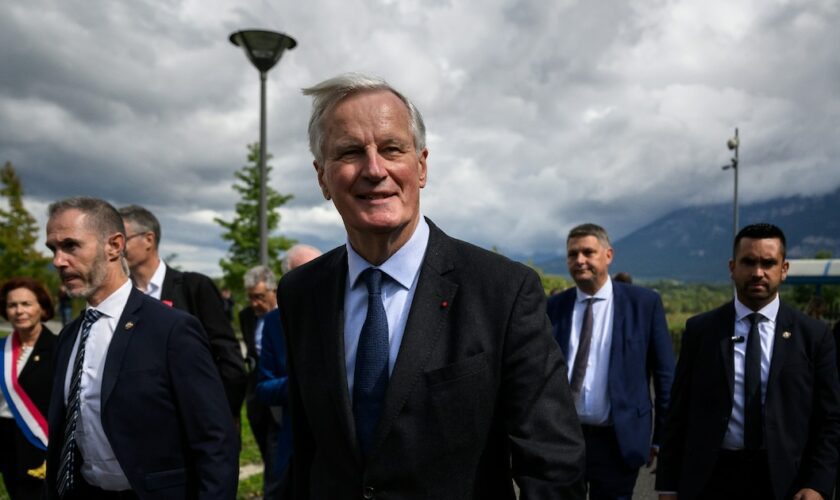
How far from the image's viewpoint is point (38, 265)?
29922 millimetres

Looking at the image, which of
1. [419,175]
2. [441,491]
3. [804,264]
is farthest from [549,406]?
[804,264]

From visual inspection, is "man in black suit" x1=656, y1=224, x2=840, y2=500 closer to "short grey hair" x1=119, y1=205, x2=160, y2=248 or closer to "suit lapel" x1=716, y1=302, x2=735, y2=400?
"suit lapel" x1=716, y1=302, x2=735, y2=400

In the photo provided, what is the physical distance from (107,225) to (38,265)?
31.9 metres

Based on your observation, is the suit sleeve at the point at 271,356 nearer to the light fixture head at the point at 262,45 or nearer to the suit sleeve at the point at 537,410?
the suit sleeve at the point at 537,410

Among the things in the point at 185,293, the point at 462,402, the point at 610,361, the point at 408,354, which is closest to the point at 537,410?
the point at 462,402

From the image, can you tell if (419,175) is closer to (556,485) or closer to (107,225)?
(556,485)

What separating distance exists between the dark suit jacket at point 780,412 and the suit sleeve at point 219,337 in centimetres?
297

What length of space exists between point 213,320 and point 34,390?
4.32 ft

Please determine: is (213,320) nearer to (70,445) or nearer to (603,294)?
(70,445)

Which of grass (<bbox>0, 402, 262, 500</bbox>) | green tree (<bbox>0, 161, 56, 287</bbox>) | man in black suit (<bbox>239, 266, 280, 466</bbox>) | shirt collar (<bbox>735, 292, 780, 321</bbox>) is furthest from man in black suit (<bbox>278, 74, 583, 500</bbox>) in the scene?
green tree (<bbox>0, 161, 56, 287</bbox>)

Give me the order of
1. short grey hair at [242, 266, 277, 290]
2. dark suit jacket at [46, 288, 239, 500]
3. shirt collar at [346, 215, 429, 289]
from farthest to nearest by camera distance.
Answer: short grey hair at [242, 266, 277, 290] → dark suit jacket at [46, 288, 239, 500] → shirt collar at [346, 215, 429, 289]

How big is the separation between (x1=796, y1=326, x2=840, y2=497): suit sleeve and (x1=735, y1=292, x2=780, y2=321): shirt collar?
0.26 metres

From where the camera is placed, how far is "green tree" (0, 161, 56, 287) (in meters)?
29.3

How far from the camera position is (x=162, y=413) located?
2.73 metres
